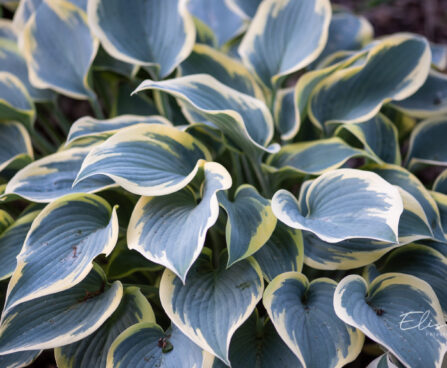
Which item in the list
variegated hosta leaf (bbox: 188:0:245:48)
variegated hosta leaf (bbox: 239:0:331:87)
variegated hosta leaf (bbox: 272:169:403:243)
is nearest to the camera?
variegated hosta leaf (bbox: 272:169:403:243)

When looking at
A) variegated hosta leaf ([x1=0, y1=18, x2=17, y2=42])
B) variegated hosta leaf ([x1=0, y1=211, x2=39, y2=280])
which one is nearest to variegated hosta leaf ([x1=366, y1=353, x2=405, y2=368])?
variegated hosta leaf ([x1=0, y1=211, x2=39, y2=280])

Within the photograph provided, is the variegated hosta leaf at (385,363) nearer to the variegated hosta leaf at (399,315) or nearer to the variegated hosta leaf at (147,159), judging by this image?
the variegated hosta leaf at (399,315)

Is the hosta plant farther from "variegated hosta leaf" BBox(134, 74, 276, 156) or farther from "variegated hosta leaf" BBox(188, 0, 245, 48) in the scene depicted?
"variegated hosta leaf" BBox(188, 0, 245, 48)

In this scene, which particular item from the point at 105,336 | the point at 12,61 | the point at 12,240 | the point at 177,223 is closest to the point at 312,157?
the point at 177,223

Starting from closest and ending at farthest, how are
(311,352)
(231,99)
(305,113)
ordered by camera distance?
(311,352), (231,99), (305,113)

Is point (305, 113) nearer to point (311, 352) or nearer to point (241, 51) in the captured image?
point (241, 51)

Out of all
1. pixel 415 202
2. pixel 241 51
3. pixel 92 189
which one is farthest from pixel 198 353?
pixel 241 51
